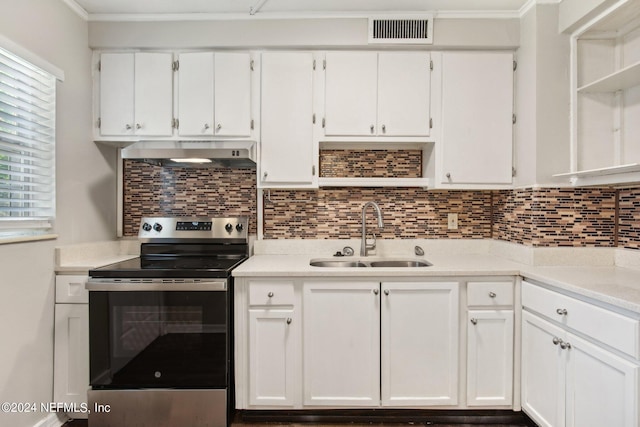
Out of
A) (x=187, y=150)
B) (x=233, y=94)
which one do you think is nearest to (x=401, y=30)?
(x=233, y=94)

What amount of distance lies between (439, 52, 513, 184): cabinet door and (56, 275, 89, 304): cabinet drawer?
2286mm

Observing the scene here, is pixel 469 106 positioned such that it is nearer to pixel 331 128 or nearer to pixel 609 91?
pixel 609 91

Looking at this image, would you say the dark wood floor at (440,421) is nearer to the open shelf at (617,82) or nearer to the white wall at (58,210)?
the white wall at (58,210)

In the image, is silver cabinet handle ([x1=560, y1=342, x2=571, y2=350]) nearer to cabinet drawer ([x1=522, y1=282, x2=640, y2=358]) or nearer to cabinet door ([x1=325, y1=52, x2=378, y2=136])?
cabinet drawer ([x1=522, y1=282, x2=640, y2=358])

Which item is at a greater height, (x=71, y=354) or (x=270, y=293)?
(x=270, y=293)

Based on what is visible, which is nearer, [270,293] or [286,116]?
[270,293]

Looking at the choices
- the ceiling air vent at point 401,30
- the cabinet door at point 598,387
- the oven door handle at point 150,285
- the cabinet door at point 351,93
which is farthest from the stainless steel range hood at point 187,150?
the cabinet door at point 598,387

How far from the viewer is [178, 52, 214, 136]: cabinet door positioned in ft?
7.19

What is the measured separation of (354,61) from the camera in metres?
2.18

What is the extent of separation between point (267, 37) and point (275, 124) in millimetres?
533

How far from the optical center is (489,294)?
189cm

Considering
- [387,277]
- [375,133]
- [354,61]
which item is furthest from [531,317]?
[354,61]

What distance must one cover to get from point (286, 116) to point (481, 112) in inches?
47.5

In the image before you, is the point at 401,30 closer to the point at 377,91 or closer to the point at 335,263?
the point at 377,91
